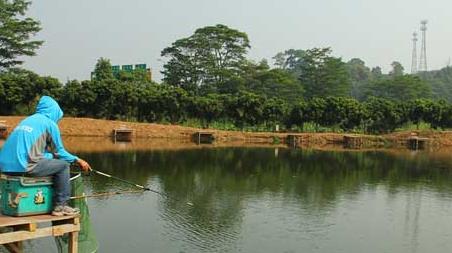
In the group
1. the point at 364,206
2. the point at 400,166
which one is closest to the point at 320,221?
the point at 364,206

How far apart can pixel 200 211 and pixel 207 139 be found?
20.6 meters

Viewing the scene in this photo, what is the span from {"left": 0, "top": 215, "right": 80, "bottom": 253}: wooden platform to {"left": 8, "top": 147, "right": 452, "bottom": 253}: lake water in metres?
3.51

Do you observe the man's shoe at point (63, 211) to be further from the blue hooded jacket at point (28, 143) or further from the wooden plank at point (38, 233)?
the blue hooded jacket at point (28, 143)

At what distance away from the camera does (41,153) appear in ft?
17.7

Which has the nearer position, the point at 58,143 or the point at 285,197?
the point at 58,143

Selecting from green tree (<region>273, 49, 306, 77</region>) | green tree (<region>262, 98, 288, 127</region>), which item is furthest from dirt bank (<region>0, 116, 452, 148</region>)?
green tree (<region>273, 49, 306, 77</region>)

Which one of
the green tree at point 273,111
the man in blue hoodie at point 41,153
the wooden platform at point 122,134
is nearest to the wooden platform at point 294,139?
the green tree at point 273,111

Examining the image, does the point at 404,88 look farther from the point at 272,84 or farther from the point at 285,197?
the point at 285,197

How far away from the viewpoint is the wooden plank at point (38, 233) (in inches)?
200

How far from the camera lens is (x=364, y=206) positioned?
1408 centimetres

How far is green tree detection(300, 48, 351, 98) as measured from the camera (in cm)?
4897

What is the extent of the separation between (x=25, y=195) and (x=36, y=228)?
1.02 ft

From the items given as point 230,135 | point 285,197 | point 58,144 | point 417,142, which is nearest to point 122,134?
point 230,135

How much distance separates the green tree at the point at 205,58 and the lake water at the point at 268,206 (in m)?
23.7
